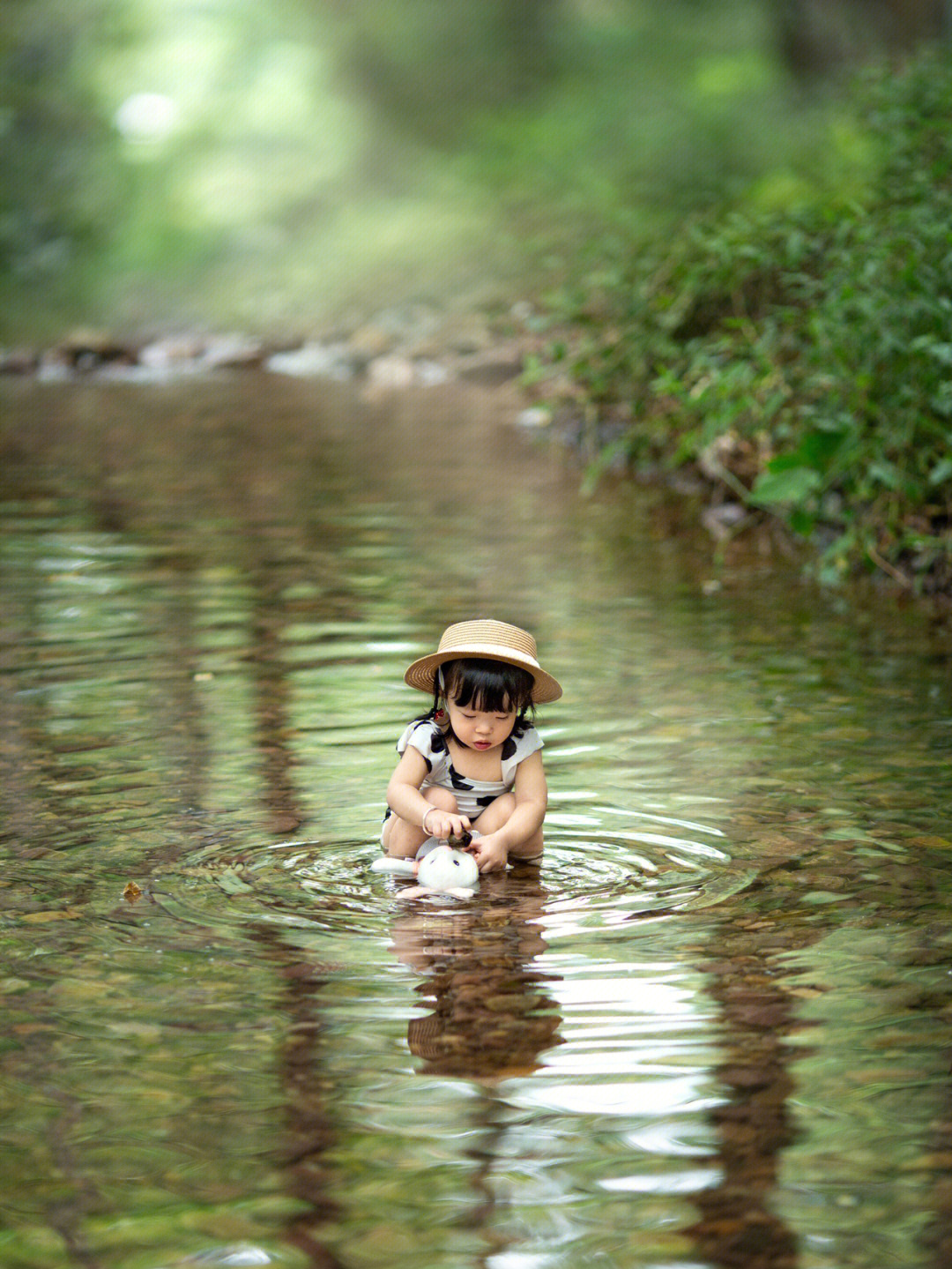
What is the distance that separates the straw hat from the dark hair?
18 millimetres

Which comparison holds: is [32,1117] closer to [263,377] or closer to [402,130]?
[263,377]

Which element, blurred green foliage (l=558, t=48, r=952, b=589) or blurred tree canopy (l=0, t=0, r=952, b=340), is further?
blurred tree canopy (l=0, t=0, r=952, b=340)

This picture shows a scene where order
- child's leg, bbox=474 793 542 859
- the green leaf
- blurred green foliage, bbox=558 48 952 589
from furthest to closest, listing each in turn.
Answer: the green leaf < blurred green foliage, bbox=558 48 952 589 < child's leg, bbox=474 793 542 859

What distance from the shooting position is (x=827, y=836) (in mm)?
4707

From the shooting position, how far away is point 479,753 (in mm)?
4578

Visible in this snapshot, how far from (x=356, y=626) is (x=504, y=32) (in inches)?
1021

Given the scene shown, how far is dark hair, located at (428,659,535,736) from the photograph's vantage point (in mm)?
4422

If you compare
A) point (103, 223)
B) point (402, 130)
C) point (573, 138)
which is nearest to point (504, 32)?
point (402, 130)

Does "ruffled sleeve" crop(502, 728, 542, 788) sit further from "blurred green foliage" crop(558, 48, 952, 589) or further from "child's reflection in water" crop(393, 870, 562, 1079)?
"blurred green foliage" crop(558, 48, 952, 589)

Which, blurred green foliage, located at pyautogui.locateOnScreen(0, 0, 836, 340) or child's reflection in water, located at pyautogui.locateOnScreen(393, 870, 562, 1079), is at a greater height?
blurred green foliage, located at pyautogui.locateOnScreen(0, 0, 836, 340)

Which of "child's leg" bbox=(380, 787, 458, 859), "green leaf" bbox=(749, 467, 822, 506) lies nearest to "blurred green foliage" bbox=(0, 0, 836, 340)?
"green leaf" bbox=(749, 467, 822, 506)

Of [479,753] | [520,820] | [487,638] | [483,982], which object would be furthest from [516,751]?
[483,982]

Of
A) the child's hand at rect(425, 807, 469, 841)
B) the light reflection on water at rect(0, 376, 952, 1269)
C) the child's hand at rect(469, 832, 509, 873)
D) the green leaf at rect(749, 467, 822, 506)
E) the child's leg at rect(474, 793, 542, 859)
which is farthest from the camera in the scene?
the green leaf at rect(749, 467, 822, 506)

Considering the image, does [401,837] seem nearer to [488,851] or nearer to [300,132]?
[488,851]
